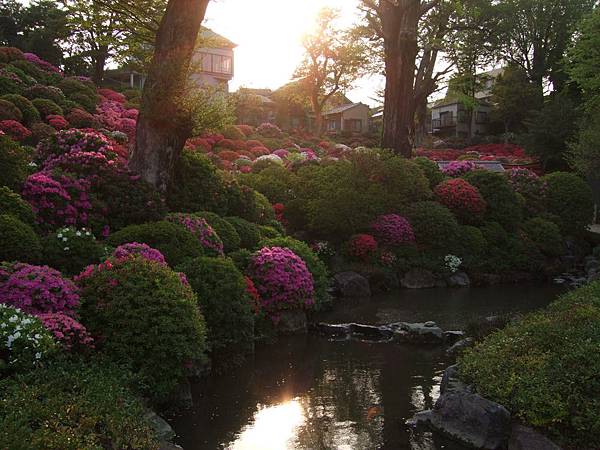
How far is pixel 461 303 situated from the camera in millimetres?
13086

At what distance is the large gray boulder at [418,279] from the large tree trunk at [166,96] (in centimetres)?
692

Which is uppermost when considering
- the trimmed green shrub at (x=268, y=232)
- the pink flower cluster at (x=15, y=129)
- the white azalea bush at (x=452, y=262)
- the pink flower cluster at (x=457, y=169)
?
the pink flower cluster at (x=15, y=129)

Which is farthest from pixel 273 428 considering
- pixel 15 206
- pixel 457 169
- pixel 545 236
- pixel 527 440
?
pixel 457 169

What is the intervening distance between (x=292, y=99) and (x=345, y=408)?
46.2 meters

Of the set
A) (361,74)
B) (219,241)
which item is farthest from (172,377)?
(361,74)

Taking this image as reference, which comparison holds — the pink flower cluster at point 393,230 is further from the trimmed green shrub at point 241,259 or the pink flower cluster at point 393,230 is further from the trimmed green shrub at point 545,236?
the trimmed green shrub at point 241,259

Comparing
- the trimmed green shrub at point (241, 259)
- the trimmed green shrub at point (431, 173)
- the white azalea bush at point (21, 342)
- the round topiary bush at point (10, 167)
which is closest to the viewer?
the white azalea bush at point (21, 342)

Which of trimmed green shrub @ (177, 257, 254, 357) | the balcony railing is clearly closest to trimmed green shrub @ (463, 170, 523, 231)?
trimmed green shrub @ (177, 257, 254, 357)

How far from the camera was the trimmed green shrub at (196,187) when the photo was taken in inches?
462

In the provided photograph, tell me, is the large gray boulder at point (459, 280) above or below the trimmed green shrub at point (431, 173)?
below

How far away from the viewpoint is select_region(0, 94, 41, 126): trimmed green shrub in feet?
67.7

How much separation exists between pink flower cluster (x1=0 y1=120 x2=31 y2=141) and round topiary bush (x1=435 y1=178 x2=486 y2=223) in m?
13.3

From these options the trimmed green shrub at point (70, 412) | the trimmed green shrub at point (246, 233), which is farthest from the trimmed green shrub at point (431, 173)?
the trimmed green shrub at point (70, 412)

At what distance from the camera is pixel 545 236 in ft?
57.6
